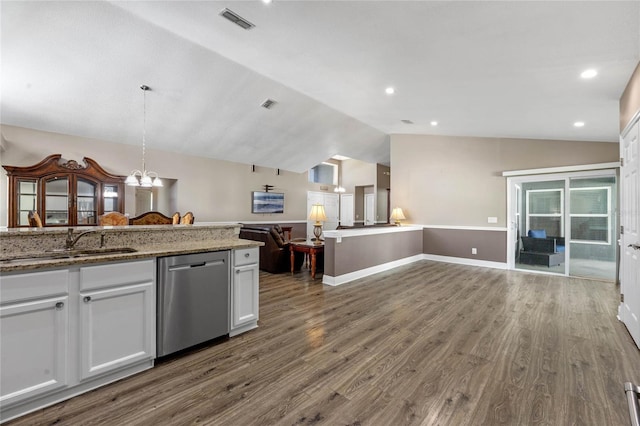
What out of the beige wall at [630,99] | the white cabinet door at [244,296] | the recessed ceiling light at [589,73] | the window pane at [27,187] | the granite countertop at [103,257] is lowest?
the white cabinet door at [244,296]

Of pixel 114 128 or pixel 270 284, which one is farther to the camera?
pixel 114 128

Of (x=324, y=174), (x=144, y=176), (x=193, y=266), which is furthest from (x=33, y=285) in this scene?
(x=324, y=174)

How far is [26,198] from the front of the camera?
452 centimetres

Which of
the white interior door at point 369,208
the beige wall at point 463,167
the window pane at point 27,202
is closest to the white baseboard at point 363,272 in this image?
the beige wall at point 463,167

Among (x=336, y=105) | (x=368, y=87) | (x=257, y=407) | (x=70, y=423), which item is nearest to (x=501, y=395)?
(x=257, y=407)

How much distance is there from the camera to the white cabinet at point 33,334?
1558 millimetres

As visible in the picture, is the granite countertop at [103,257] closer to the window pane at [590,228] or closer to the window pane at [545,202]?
the window pane at [545,202]

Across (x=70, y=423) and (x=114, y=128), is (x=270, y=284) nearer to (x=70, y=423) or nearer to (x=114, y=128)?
(x=70, y=423)

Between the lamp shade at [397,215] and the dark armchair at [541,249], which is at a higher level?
the lamp shade at [397,215]

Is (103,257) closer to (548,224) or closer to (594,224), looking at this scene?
(548,224)

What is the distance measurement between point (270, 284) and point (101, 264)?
2784mm

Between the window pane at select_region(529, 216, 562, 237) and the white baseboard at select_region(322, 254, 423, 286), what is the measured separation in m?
2.44

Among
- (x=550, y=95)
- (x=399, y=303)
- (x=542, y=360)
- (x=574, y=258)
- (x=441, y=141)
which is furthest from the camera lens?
(x=441, y=141)

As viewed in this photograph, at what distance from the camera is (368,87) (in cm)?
408
